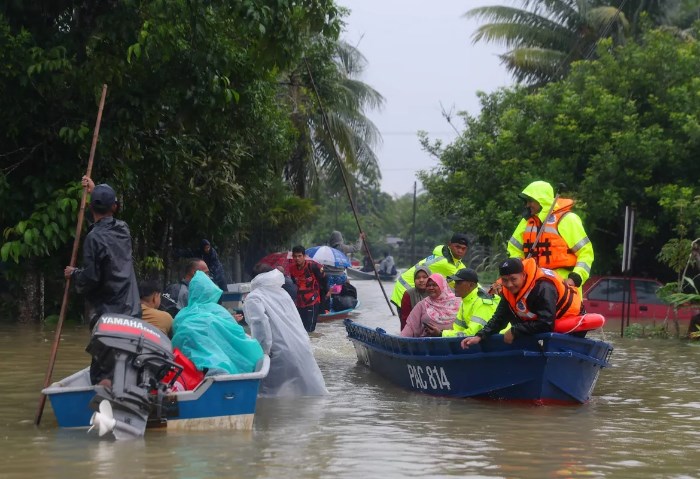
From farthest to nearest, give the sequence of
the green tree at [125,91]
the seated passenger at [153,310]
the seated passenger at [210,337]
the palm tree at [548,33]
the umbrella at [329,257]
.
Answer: the palm tree at [548,33]
the umbrella at [329,257]
the green tree at [125,91]
the seated passenger at [153,310]
the seated passenger at [210,337]

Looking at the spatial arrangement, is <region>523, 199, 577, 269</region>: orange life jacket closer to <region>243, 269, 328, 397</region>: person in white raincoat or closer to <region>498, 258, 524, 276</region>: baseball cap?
<region>498, 258, 524, 276</region>: baseball cap

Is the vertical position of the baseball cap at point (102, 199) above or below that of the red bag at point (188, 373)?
above

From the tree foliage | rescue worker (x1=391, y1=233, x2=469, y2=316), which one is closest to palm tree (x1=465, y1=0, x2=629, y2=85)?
the tree foliage

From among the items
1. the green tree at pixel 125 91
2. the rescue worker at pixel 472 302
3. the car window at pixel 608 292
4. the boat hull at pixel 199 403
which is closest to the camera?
the boat hull at pixel 199 403

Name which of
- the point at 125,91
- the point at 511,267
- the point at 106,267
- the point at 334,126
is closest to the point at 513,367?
the point at 511,267

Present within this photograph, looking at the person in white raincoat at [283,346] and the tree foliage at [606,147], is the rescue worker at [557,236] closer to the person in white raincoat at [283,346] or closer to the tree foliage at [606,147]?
the person in white raincoat at [283,346]

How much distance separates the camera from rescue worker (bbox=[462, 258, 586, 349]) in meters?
9.97

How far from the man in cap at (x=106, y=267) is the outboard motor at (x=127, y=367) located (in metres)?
0.66

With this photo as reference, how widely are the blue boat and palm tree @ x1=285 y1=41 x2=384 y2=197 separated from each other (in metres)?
13.6

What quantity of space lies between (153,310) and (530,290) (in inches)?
126

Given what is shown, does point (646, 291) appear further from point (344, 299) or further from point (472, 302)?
point (472, 302)

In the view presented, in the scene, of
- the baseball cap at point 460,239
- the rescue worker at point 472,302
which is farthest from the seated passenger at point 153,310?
the baseball cap at point 460,239

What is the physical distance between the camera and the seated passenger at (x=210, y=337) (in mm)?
9367

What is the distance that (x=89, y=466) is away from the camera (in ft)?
24.9
